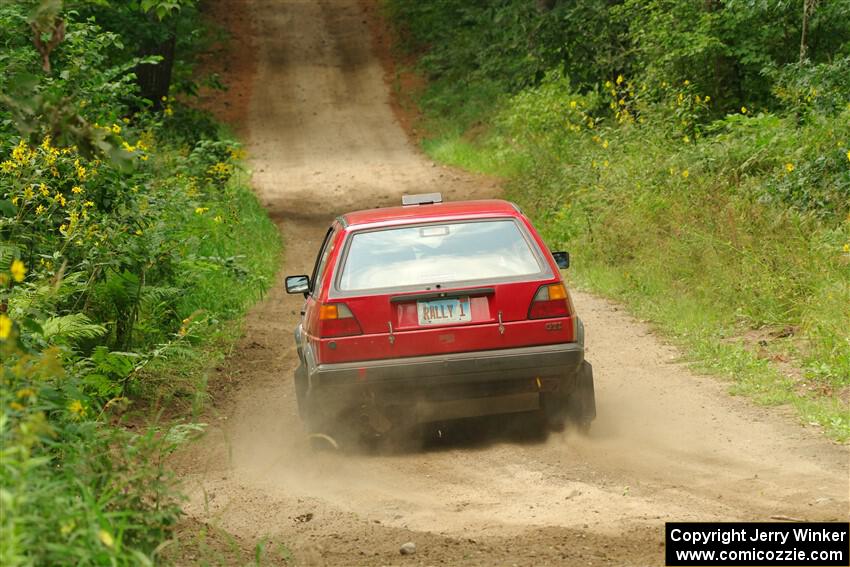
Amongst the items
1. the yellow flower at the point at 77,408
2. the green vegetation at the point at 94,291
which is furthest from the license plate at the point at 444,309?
the yellow flower at the point at 77,408

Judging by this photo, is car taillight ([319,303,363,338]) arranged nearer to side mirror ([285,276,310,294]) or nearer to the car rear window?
the car rear window

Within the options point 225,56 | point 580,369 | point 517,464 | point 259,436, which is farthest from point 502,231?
point 225,56

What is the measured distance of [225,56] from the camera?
39438 millimetres

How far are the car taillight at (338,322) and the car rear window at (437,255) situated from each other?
0.58ft

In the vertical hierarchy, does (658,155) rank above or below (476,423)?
above

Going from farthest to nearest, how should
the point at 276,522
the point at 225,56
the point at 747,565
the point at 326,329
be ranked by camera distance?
the point at 225,56, the point at 326,329, the point at 276,522, the point at 747,565

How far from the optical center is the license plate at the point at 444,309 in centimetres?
805

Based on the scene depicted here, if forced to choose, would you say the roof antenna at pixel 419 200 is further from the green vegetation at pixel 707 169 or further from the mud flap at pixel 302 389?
the green vegetation at pixel 707 169

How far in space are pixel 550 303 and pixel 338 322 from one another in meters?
1.40

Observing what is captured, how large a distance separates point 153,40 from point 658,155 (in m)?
8.64

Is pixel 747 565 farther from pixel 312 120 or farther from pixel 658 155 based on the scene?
pixel 312 120

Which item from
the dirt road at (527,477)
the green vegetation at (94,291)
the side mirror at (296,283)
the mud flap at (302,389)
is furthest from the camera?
the side mirror at (296,283)

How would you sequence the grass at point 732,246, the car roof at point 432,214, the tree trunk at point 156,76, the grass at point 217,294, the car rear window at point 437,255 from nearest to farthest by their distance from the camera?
1. the car rear window at point 437,255
2. the car roof at point 432,214
3. the grass at point 732,246
4. the grass at point 217,294
5. the tree trunk at point 156,76

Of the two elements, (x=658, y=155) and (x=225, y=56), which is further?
(x=225, y=56)
